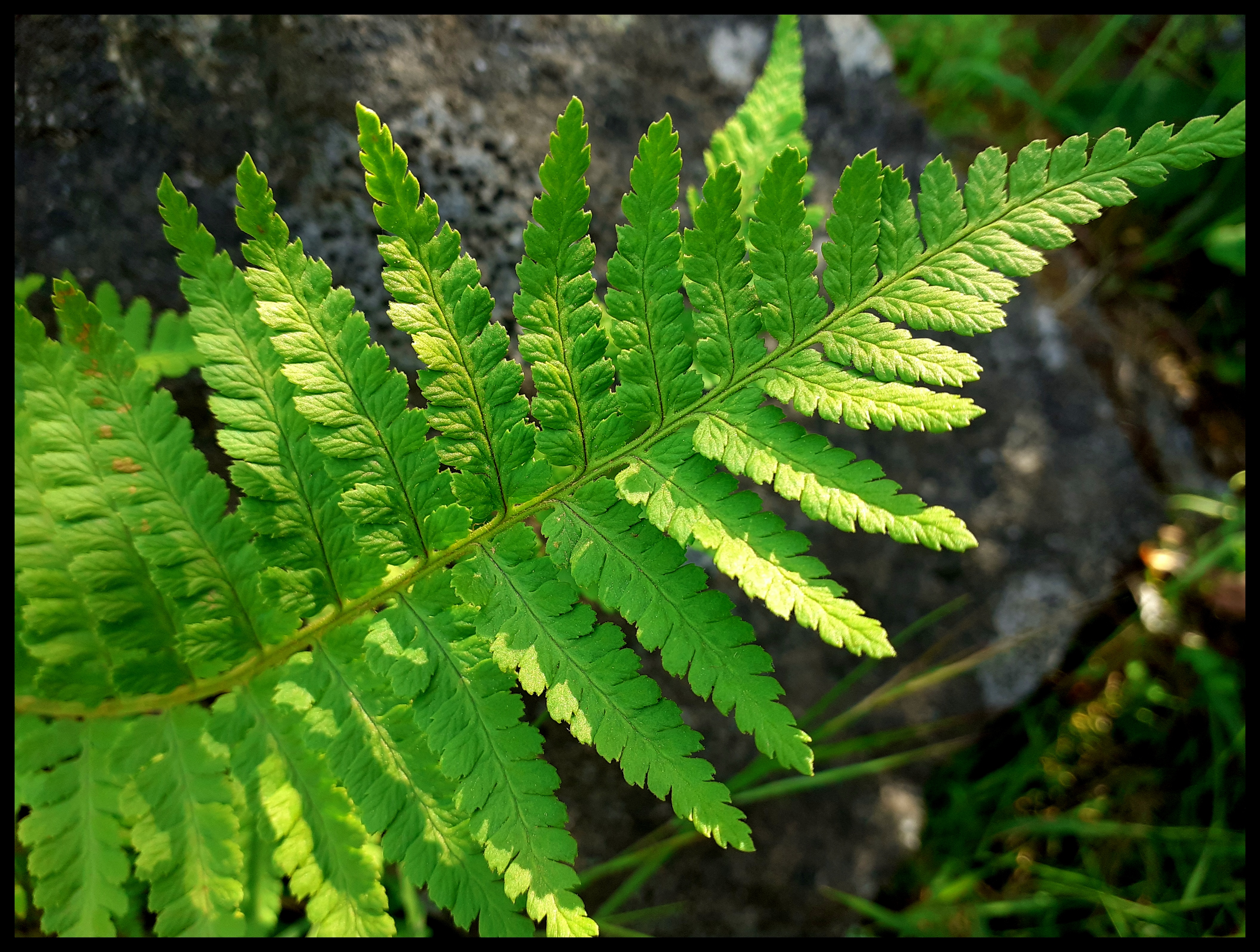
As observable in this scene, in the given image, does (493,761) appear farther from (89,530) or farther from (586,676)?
(89,530)

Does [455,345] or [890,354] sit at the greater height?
[890,354]

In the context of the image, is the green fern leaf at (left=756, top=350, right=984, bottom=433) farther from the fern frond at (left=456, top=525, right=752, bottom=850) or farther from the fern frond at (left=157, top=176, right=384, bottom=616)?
the fern frond at (left=157, top=176, right=384, bottom=616)

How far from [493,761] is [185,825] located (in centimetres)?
77

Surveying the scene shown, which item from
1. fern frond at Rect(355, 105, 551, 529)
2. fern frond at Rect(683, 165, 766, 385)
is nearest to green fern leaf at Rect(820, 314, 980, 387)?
fern frond at Rect(683, 165, 766, 385)

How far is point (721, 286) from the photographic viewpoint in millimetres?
1297

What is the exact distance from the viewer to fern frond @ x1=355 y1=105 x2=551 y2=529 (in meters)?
1.22

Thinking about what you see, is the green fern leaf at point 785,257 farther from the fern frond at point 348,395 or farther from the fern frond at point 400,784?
the fern frond at point 400,784

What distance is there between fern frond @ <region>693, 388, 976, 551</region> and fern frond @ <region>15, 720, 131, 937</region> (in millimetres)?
1567

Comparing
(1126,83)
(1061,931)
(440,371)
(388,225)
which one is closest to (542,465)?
(440,371)

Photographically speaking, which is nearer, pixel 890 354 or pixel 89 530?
pixel 890 354

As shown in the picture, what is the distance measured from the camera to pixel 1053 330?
3.27 m

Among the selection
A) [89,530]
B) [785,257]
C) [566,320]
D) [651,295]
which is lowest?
[89,530]

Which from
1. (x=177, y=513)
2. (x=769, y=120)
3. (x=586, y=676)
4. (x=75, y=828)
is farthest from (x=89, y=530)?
(x=769, y=120)

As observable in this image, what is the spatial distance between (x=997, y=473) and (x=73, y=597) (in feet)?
10.8
